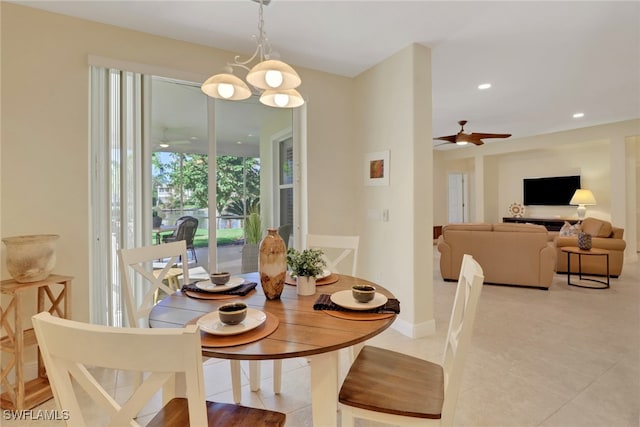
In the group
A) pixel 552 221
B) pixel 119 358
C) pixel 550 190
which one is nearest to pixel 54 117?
pixel 119 358

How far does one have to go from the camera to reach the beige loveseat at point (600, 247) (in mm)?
4406

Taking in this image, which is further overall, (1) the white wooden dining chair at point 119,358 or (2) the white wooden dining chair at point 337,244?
(2) the white wooden dining chair at point 337,244

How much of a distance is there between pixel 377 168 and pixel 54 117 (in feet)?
8.65

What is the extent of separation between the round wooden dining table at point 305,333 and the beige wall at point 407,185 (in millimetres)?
1576

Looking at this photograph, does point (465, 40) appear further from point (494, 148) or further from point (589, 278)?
point (494, 148)

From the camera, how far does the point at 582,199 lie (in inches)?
249

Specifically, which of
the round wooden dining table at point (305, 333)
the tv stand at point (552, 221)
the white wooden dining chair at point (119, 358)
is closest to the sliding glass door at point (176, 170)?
the round wooden dining table at point (305, 333)

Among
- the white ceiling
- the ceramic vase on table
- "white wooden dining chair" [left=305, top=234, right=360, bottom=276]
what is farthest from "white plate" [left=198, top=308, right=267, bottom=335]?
the white ceiling

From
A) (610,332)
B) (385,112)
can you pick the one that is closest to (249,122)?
(385,112)

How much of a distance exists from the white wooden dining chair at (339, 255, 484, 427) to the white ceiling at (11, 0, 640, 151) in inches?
77.3

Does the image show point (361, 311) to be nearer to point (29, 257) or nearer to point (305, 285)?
point (305, 285)

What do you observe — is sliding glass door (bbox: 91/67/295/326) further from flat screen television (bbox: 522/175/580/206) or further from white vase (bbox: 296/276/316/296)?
flat screen television (bbox: 522/175/580/206)

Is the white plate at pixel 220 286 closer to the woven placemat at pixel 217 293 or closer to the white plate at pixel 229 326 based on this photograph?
the woven placemat at pixel 217 293

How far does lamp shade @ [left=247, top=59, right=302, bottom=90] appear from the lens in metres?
1.48
